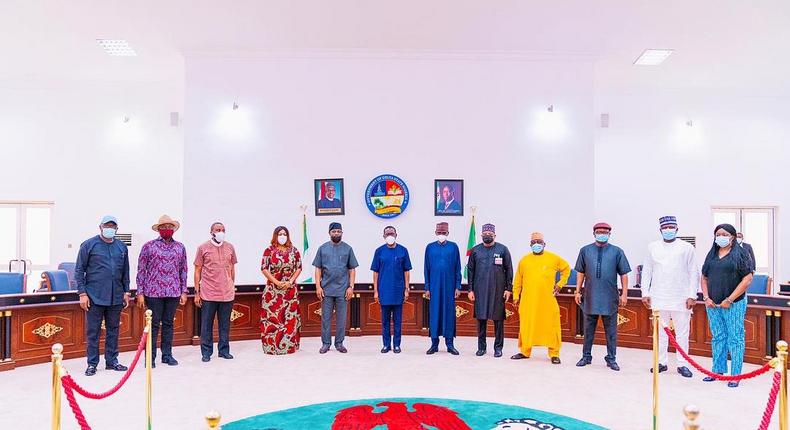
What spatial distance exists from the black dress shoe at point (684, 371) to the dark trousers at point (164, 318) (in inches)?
196

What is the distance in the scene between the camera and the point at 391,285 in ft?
21.6

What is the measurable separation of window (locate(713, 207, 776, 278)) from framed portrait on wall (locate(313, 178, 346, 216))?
7.00 metres

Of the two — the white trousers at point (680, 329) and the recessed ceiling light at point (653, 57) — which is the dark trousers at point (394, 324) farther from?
the recessed ceiling light at point (653, 57)

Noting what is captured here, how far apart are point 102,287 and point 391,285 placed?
294 centimetres

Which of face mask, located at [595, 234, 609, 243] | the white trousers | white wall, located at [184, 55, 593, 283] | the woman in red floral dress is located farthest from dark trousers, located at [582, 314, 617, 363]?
the woman in red floral dress

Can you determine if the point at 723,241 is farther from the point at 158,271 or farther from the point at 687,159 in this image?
the point at 687,159

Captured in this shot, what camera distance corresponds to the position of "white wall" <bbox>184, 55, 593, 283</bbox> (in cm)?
814

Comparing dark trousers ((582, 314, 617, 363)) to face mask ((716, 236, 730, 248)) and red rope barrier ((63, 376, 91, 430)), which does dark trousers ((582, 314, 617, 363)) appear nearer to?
face mask ((716, 236, 730, 248))

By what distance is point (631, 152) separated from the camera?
10258mm

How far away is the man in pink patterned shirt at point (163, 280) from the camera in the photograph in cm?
591

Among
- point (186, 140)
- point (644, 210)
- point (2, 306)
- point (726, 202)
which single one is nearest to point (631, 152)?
point (644, 210)

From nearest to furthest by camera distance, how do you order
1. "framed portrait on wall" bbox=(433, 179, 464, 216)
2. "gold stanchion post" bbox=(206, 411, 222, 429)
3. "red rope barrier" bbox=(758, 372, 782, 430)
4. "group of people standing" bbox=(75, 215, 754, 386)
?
"gold stanchion post" bbox=(206, 411, 222, 429) < "red rope barrier" bbox=(758, 372, 782, 430) < "group of people standing" bbox=(75, 215, 754, 386) < "framed portrait on wall" bbox=(433, 179, 464, 216)

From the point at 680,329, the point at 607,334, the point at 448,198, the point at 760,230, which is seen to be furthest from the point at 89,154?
the point at 760,230

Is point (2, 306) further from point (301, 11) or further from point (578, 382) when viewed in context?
point (578, 382)
